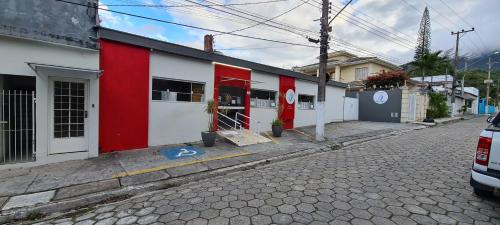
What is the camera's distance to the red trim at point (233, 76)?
10.1 m

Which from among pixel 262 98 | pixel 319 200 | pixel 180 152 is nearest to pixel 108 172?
pixel 180 152

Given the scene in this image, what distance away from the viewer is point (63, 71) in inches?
246

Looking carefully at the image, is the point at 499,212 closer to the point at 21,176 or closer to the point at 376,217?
the point at 376,217

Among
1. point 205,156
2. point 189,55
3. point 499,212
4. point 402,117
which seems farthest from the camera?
point 402,117

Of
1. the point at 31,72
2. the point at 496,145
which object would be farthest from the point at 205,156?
the point at 496,145

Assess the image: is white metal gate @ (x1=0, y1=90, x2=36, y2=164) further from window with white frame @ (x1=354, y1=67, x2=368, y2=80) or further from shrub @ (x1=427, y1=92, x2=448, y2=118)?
window with white frame @ (x1=354, y1=67, x2=368, y2=80)

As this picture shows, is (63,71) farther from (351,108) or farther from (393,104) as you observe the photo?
(393,104)

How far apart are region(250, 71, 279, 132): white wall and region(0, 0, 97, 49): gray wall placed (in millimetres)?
6646

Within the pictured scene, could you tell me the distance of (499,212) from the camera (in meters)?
3.76

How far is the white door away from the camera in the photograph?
6.45 metres

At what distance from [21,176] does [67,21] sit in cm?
388

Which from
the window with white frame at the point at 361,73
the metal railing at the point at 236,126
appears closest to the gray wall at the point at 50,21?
the metal railing at the point at 236,126

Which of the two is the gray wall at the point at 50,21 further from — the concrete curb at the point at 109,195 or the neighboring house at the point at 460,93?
the neighboring house at the point at 460,93

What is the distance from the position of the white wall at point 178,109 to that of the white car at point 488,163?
25.6 feet
